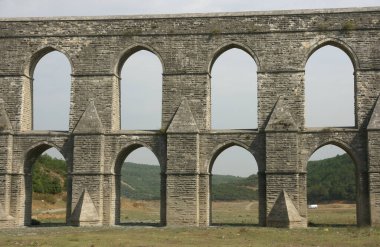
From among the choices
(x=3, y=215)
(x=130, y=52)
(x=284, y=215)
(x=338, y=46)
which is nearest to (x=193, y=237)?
(x=284, y=215)

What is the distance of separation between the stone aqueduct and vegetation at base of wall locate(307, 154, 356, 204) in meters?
36.0

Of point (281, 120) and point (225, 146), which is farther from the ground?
point (281, 120)

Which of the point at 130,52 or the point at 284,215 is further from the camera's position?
the point at 130,52

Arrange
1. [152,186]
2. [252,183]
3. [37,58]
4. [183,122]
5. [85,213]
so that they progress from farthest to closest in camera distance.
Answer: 1. [152,186]
2. [252,183]
3. [37,58]
4. [183,122]
5. [85,213]

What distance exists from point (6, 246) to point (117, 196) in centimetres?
937

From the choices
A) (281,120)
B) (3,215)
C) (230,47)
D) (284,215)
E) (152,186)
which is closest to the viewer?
(284,215)

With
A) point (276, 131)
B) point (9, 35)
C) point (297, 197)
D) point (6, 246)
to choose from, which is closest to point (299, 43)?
point (276, 131)

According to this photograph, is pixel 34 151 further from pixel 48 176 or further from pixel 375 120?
pixel 48 176

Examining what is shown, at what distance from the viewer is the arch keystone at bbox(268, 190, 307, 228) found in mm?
23219

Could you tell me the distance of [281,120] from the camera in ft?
79.0

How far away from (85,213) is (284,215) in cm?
777

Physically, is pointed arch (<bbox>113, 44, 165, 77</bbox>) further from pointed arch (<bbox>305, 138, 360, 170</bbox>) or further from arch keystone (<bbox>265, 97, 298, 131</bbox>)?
pointed arch (<bbox>305, 138, 360, 170</bbox>)

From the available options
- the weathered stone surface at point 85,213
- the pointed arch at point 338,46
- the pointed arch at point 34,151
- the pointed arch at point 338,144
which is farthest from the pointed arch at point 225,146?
the pointed arch at point 34,151

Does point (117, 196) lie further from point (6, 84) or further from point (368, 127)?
point (368, 127)
